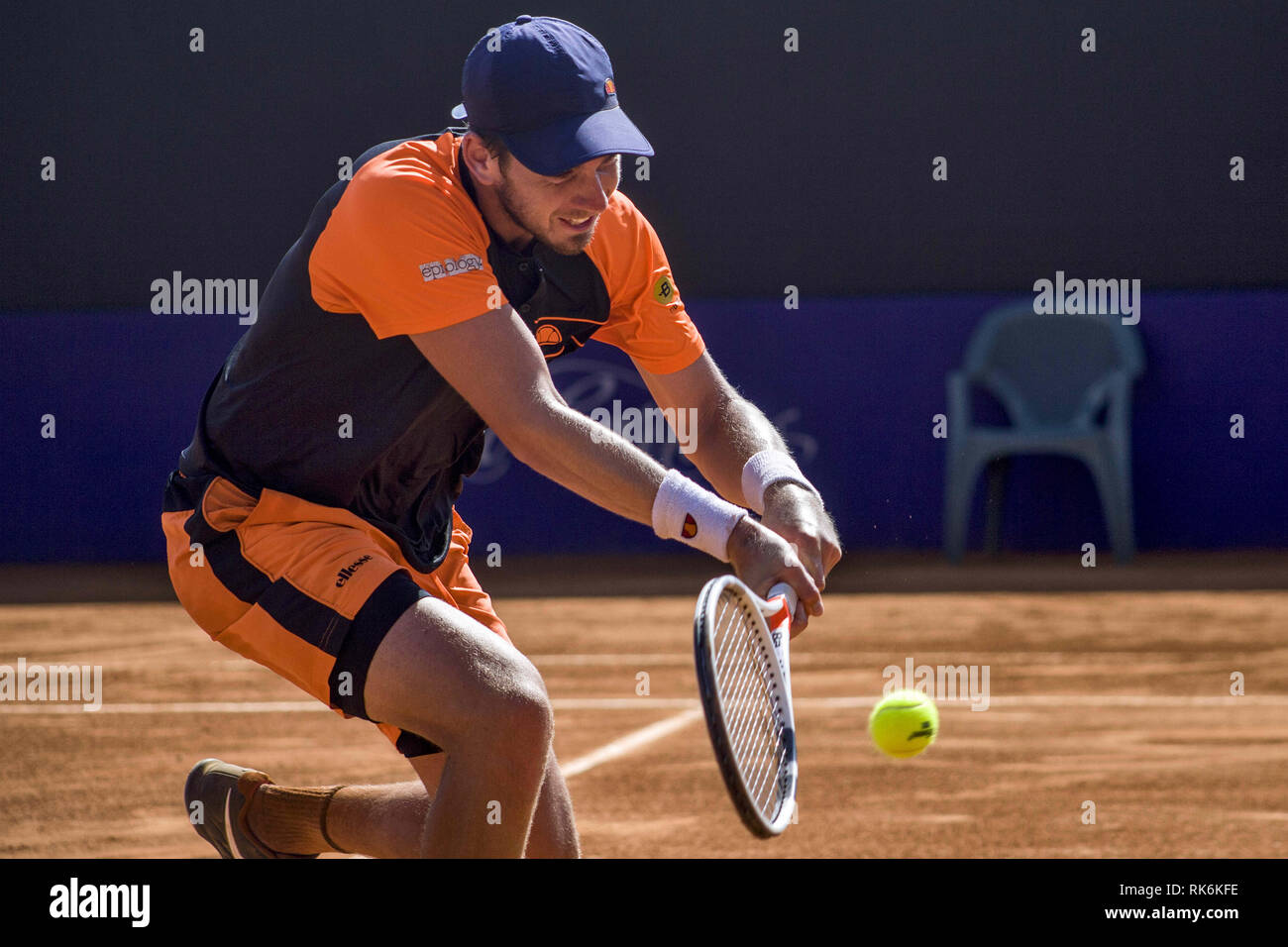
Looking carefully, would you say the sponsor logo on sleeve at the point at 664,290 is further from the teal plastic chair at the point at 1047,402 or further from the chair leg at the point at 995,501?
the chair leg at the point at 995,501

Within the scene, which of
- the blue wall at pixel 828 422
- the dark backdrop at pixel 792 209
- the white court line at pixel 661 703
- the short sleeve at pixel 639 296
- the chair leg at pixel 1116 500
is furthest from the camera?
the dark backdrop at pixel 792 209

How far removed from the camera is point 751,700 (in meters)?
2.86

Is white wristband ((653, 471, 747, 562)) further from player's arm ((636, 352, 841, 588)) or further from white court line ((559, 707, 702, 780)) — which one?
white court line ((559, 707, 702, 780))

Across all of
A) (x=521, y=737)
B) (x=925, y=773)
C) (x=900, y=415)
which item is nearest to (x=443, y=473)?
(x=521, y=737)

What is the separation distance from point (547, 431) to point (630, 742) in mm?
3078

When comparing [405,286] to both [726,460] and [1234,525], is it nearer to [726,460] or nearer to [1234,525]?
[726,460]

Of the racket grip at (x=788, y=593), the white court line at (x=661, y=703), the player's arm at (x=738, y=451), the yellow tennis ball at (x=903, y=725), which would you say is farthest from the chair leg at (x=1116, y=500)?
the racket grip at (x=788, y=593)

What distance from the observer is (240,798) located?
3494mm

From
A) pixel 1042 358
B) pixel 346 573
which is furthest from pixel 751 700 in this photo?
pixel 1042 358

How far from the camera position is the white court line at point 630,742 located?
17.1ft

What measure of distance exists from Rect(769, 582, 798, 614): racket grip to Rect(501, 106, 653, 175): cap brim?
743mm

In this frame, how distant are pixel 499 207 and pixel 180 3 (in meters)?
9.94

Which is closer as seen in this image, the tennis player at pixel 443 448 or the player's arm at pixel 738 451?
the tennis player at pixel 443 448

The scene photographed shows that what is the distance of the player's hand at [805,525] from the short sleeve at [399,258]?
0.65m
